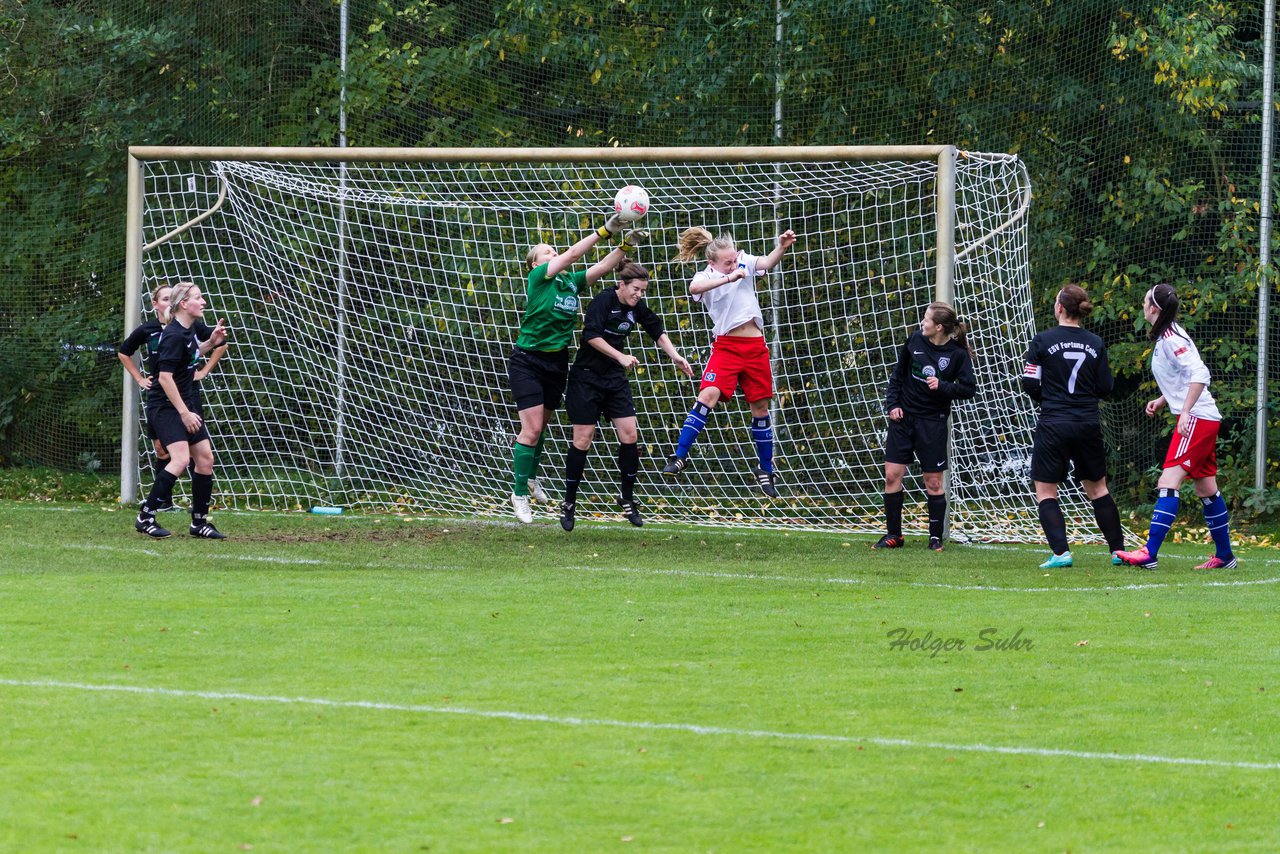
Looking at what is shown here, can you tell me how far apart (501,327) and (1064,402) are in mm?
7011

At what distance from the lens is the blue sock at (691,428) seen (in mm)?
11427

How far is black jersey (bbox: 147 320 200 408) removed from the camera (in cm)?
1123

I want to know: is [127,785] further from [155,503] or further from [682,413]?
[682,413]

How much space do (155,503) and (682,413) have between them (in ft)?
17.8

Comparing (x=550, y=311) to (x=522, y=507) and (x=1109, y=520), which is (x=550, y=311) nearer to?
(x=522, y=507)

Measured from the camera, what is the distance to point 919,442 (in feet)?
36.9

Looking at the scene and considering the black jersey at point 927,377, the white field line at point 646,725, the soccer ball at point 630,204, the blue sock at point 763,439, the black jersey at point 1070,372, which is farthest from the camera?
the blue sock at point 763,439

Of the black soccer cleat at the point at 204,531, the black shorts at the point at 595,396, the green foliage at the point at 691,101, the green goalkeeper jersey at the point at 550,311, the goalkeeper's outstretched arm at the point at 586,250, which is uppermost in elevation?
the green foliage at the point at 691,101

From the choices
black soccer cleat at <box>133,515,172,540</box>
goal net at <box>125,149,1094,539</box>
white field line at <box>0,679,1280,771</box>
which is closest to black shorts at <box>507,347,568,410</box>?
goal net at <box>125,149,1094,539</box>

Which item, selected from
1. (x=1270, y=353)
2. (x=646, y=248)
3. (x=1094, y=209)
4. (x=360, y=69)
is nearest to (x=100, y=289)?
(x=360, y=69)

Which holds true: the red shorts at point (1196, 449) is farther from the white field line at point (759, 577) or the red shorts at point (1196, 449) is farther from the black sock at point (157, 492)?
the black sock at point (157, 492)

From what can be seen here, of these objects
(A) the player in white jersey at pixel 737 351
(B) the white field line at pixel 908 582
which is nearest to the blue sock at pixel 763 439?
A: (A) the player in white jersey at pixel 737 351

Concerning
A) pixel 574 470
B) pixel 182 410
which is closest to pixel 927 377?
pixel 574 470

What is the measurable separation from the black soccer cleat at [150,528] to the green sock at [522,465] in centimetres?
262
